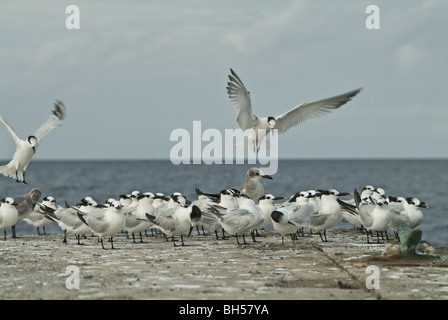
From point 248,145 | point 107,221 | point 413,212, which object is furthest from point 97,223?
point 413,212

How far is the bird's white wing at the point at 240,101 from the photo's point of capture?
13164 mm

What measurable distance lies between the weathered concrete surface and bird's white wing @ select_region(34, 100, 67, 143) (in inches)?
146

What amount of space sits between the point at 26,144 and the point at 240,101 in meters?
4.58

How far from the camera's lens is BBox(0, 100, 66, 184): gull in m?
13.6

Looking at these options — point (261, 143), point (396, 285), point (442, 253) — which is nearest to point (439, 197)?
point (261, 143)

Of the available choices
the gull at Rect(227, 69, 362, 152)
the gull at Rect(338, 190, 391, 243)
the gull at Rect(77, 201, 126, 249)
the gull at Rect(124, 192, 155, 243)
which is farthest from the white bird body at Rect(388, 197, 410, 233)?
the gull at Rect(77, 201, 126, 249)

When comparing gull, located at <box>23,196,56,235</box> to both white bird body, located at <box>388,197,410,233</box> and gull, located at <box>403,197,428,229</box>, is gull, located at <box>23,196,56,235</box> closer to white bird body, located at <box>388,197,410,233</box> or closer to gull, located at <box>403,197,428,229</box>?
white bird body, located at <box>388,197,410,233</box>

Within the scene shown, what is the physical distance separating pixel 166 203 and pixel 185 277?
16.4ft

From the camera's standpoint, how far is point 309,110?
1433 centimetres

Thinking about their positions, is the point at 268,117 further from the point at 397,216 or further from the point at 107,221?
the point at 107,221

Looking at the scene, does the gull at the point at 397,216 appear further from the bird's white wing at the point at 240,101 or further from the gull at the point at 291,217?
the bird's white wing at the point at 240,101

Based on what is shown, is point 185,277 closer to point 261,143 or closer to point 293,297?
point 293,297

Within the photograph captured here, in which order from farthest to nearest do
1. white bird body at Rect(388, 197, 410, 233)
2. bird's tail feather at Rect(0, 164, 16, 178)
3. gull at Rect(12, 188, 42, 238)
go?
bird's tail feather at Rect(0, 164, 16, 178), gull at Rect(12, 188, 42, 238), white bird body at Rect(388, 197, 410, 233)

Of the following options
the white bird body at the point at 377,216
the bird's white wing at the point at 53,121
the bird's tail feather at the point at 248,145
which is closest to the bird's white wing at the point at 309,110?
the bird's tail feather at the point at 248,145
